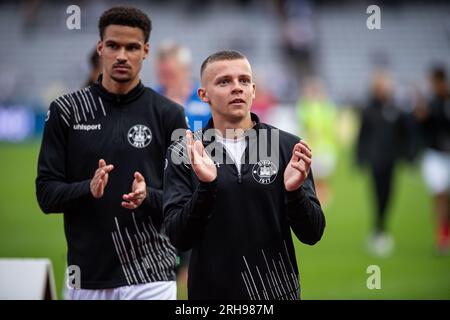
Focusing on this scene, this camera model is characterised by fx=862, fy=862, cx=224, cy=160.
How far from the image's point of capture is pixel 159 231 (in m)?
4.84

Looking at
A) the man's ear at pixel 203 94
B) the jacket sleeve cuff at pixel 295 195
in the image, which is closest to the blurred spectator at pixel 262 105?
the man's ear at pixel 203 94

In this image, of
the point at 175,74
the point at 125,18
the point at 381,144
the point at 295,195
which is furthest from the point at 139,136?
the point at 381,144

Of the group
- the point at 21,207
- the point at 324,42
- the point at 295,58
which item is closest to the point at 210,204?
the point at 21,207

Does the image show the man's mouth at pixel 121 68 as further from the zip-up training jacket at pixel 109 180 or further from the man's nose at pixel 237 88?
the man's nose at pixel 237 88

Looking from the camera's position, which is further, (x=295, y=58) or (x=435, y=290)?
(x=295, y=58)

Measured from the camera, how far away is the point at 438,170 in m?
12.1

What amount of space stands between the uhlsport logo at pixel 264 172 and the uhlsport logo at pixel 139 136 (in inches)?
38.9

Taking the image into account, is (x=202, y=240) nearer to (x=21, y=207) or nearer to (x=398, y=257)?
(x=398, y=257)

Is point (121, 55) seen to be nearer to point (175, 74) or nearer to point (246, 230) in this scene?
point (246, 230)

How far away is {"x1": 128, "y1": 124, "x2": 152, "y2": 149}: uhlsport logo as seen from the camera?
4746 mm

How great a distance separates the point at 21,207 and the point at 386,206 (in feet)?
25.2

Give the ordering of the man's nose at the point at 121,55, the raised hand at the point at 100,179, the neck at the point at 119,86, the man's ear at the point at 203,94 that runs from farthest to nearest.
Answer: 1. the neck at the point at 119,86
2. the man's nose at the point at 121,55
3. the raised hand at the point at 100,179
4. the man's ear at the point at 203,94

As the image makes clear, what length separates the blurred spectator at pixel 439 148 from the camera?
12039 millimetres
